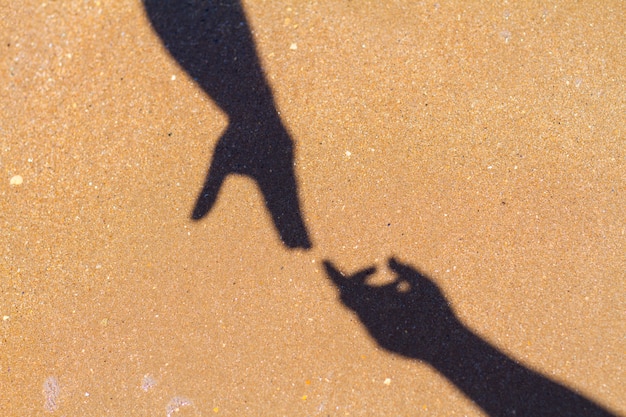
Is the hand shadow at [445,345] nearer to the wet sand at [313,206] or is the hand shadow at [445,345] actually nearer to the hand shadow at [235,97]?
the wet sand at [313,206]

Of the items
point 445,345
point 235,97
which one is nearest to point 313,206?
point 235,97

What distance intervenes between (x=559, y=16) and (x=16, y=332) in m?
4.51

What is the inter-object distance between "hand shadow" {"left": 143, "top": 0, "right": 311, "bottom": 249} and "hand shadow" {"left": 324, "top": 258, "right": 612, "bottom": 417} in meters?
0.60

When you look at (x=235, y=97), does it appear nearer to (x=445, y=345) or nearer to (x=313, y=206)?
(x=313, y=206)

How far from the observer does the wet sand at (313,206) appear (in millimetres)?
3305

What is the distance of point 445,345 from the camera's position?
329 centimetres

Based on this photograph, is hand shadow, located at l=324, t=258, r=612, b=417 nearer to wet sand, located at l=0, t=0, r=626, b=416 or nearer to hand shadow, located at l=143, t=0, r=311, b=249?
wet sand, located at l=0, t=0, r=626, b=416

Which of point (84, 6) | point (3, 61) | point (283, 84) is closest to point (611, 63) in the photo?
point (283, 84)

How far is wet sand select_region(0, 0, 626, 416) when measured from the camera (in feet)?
10.8

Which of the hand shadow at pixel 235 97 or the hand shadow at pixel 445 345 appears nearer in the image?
the hand shadow at pixel 445 345

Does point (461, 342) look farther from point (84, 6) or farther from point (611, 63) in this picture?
point (84, 6)

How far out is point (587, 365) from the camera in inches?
127

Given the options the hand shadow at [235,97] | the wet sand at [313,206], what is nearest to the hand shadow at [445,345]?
the wet sand at [313,206]

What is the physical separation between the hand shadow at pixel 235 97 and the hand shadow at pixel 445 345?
598mm
